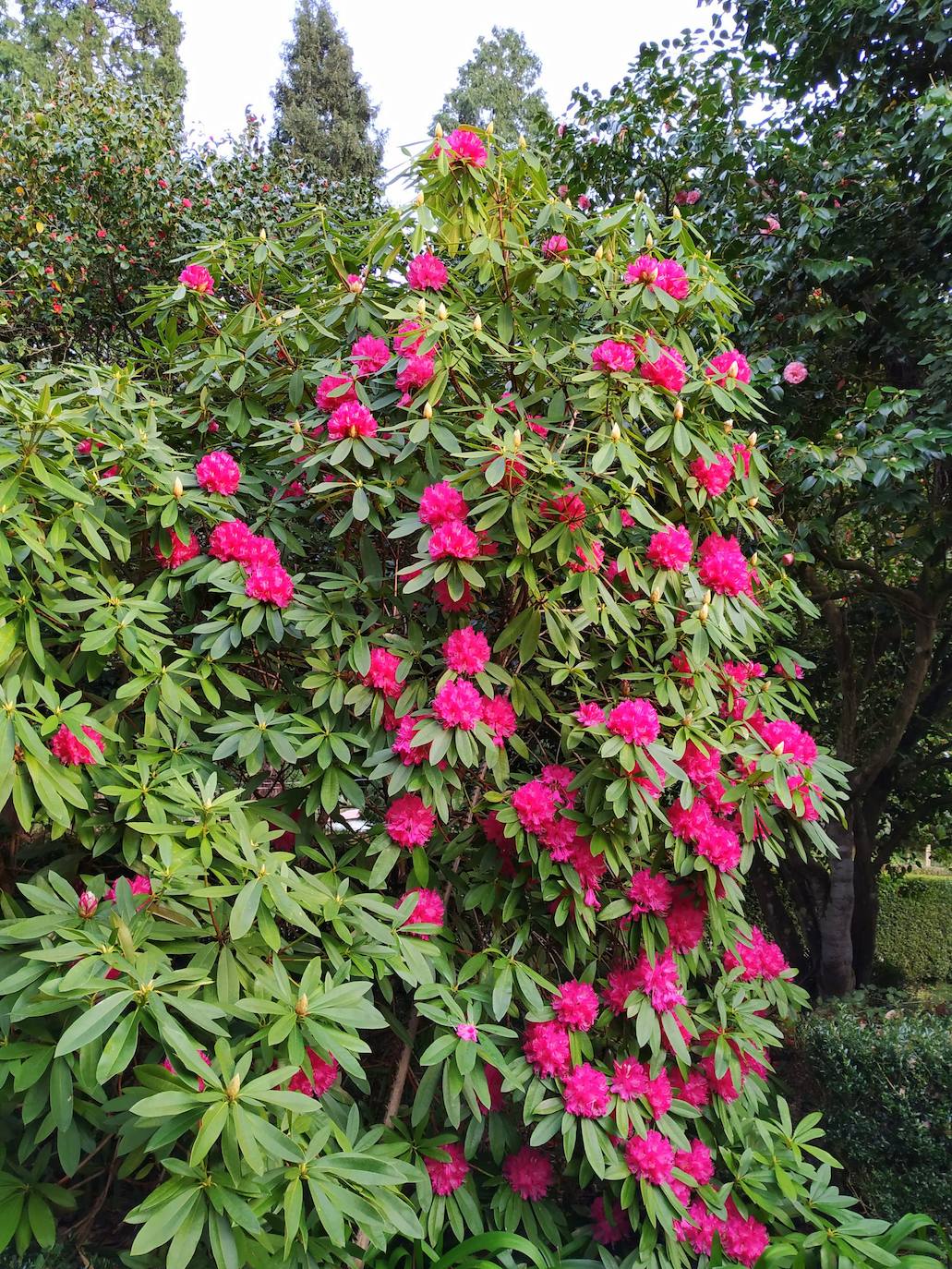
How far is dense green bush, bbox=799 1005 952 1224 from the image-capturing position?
7.70 ft

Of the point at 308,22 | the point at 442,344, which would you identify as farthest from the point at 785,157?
the point at 308,22

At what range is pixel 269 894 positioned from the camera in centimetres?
140

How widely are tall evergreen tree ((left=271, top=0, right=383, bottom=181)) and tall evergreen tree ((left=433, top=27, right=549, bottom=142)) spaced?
8.84ft

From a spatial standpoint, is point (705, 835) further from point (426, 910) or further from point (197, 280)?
point (197, 280)

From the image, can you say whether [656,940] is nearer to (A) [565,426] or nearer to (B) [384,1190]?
(B) [384,1190]

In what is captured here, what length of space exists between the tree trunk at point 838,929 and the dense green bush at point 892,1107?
3.45 feet

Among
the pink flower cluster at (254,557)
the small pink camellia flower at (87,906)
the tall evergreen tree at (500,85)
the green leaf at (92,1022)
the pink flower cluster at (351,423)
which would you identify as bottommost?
the green leaf at (92,1022)

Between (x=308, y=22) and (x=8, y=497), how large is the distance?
64.8 ft

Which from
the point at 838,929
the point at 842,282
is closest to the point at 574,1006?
the point at 838,929

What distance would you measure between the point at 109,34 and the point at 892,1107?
922 inches

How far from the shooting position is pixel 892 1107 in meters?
2.44

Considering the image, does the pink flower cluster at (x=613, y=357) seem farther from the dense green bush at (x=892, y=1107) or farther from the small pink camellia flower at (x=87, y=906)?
the dense green bush at (x=892, y=1107)

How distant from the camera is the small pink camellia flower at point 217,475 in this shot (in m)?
1.97

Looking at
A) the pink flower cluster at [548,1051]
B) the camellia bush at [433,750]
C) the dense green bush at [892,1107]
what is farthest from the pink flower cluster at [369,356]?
the dense green bush at [892,1107]
